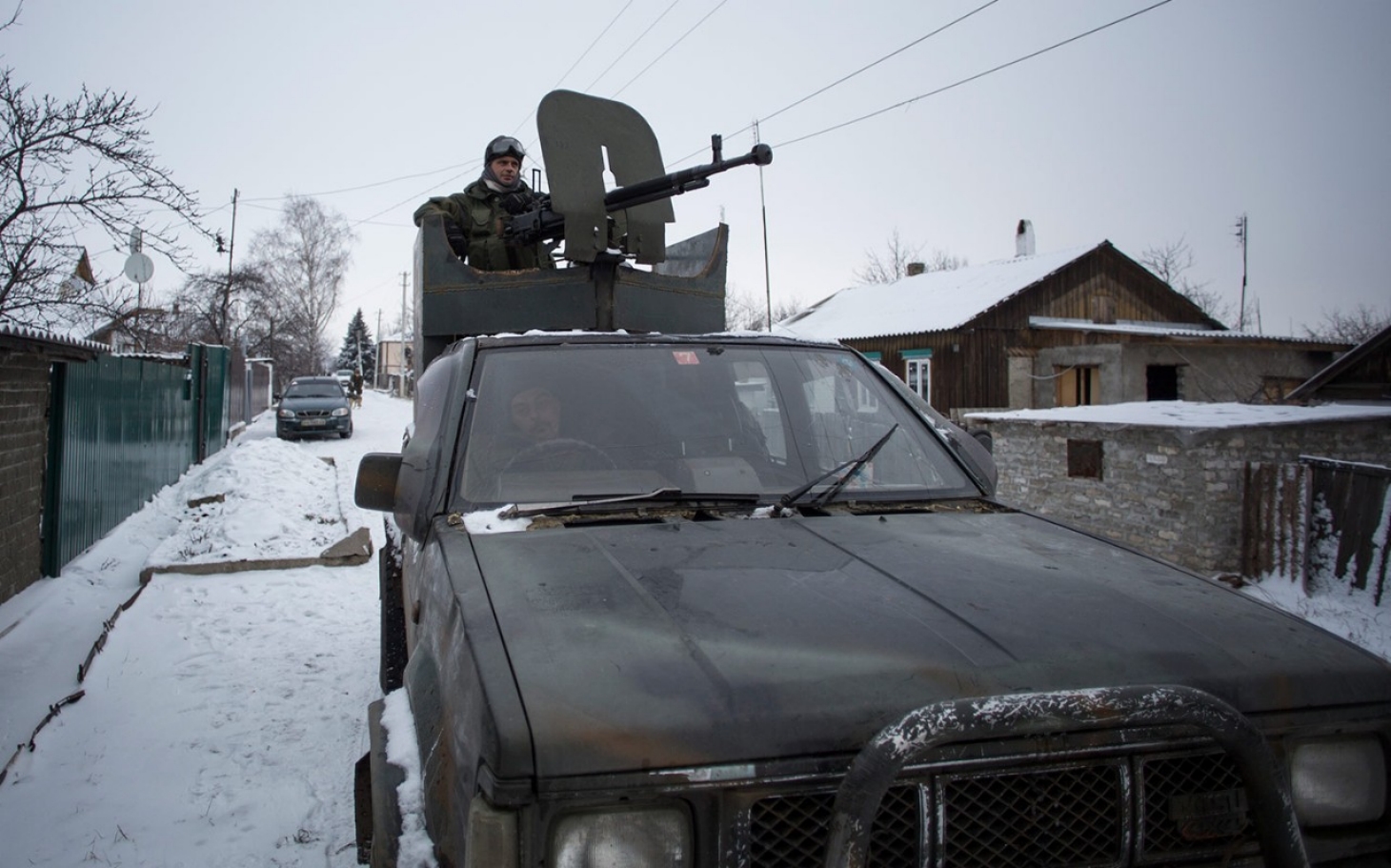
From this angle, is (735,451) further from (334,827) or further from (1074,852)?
(334,827)

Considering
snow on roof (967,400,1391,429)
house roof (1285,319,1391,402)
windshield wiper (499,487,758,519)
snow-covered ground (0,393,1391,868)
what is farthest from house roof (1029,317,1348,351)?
windshield wiper (499,487,758,519)

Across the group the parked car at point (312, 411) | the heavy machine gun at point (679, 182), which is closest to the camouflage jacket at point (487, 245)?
the heavy machine gun at point (679, 182)

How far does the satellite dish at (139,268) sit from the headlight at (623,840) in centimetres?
1257

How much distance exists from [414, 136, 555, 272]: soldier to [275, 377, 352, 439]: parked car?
18718 millimetres

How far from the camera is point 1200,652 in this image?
5.77ft

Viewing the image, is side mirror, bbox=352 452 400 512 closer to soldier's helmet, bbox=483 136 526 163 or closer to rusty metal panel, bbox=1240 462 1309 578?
soldier's helmet, bbox=483 136 526 163

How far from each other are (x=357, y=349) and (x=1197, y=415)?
8480cm

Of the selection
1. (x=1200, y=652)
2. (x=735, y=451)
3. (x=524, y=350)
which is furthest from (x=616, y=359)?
(x=1200, y=652)

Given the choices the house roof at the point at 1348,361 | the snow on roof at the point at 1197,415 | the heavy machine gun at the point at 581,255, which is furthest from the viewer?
the house roof at the point at 1348,361

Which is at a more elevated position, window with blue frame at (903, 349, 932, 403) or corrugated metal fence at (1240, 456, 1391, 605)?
window with blue frame at (903, 349, 932, 403)

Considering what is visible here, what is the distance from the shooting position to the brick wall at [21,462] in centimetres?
686

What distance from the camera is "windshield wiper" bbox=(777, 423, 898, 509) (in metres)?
2.71

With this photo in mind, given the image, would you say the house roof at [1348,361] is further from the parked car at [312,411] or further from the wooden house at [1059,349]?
the parked car at [312,411]

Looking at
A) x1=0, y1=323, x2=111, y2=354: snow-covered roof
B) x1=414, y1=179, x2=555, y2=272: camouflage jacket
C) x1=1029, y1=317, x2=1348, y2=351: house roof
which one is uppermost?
x1=1029, y1=317, x2=1348, y2=351: house roof
